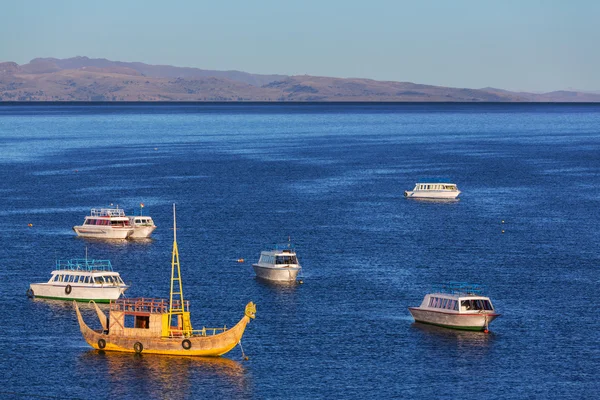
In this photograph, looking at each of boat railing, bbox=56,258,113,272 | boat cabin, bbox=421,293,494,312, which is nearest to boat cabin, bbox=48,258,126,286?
boat railing, bbox=56,258,113,272

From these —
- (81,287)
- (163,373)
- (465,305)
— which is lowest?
(163,373)

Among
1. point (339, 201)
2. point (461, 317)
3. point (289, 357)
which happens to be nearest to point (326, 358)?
point (289, 357)

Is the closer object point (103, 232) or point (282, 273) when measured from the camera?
point (282, 273)

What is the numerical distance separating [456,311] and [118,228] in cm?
6741

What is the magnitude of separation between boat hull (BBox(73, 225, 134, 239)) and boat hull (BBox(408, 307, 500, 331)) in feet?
203

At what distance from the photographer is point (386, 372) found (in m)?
89.0

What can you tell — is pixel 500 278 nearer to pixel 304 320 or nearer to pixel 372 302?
pixel 372 302

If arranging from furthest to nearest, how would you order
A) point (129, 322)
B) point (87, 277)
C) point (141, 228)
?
point (141, 228), point (87, 277), point (129, 322)

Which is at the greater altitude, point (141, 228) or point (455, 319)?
point (455, 319)

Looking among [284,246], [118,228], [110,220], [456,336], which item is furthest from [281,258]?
[110,220]

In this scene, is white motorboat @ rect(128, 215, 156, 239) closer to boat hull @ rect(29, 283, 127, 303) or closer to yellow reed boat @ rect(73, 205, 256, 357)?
boat hull @ rect(29, 283, 127, 303)

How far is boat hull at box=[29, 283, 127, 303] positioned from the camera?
4515 inches

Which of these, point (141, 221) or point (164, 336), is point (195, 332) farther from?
point (141, 221)

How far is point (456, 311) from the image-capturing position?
102 metres
